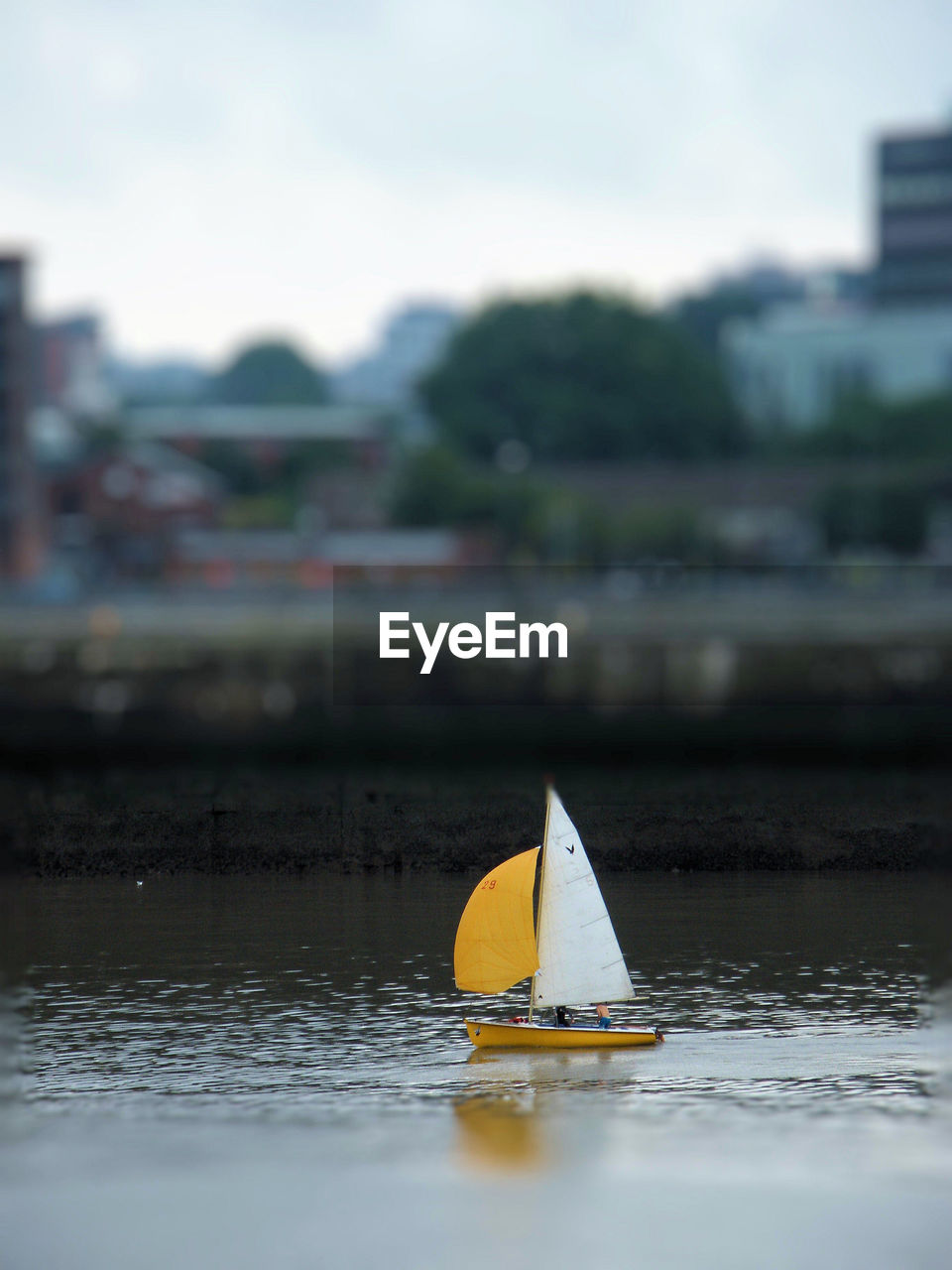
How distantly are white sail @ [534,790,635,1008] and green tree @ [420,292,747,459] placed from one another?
114m

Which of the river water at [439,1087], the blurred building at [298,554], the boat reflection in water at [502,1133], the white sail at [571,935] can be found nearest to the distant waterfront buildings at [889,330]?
the blurred building at [298,554]

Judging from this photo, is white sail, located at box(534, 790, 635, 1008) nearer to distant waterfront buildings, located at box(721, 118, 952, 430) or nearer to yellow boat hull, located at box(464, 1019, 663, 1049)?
yellow boat hull, located at box(464, 1019, 663, 1049)

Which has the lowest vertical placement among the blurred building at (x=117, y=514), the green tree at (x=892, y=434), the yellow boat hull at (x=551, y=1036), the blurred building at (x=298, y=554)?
the yellow boat hull at (x=551, y=1036)

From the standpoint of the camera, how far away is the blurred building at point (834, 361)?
485 feet

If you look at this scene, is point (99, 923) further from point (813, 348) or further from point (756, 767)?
point (813, 348)

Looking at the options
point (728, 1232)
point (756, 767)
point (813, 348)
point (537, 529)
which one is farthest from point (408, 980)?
point (813, 348)

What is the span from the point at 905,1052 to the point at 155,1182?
8730mm

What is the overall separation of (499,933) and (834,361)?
137 metres

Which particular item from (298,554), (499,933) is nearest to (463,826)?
(499,933)

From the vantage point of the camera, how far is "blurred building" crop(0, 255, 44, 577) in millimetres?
103750

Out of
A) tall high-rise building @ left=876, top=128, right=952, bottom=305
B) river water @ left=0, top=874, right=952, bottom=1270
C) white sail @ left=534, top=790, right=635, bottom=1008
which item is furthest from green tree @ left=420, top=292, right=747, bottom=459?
white sail @ left=534, top=790, right=635, bottom=1008

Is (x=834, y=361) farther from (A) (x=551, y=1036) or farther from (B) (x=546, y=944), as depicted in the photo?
(A) (x=551, y=1036)

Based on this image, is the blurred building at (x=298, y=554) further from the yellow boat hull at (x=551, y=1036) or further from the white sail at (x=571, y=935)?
the yellow boat hull at (x=551, y=1036)

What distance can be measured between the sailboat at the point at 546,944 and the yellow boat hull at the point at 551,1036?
0.01 metres
